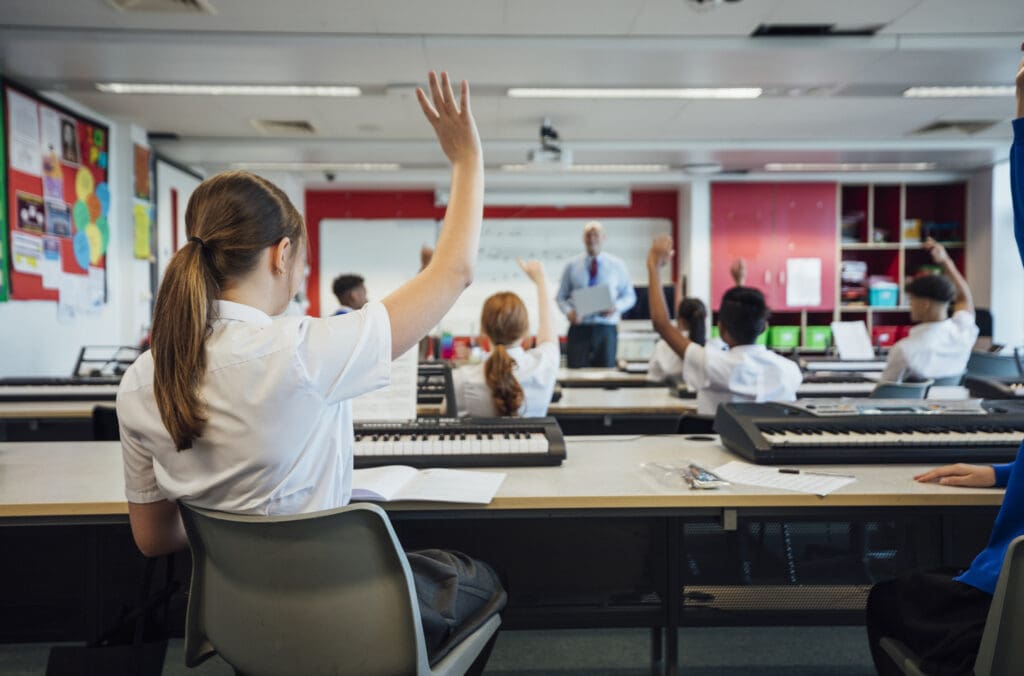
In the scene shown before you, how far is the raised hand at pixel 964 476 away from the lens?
4.91 ft

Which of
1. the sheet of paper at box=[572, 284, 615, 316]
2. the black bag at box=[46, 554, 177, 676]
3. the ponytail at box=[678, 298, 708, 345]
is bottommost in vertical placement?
the black bag at box=[46, 554, 177, 676]

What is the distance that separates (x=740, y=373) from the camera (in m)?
2.79

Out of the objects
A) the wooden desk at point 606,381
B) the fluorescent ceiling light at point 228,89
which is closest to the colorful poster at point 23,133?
the fluorescent ceiling light at point 228,89

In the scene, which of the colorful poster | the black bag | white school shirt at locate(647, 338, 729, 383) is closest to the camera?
the black bag

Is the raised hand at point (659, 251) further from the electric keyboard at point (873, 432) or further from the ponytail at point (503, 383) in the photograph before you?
the electric keyboard at point (873, 432)

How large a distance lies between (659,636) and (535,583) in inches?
17.6

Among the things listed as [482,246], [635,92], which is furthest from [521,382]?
[482,246]

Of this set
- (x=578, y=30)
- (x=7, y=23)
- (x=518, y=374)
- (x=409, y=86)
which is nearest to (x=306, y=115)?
(x=409, y=86)

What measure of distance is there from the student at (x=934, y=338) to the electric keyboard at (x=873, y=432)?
1.75 metres

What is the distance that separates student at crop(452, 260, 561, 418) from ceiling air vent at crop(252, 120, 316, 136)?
4378mm

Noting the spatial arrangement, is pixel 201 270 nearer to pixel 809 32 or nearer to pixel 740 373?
pixel 740 373

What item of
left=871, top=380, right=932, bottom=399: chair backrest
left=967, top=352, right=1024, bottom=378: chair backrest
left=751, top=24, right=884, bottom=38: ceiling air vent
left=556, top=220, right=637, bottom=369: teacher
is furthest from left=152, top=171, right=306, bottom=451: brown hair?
left=967, top=352, right=1024, bottom=378: chair backrest

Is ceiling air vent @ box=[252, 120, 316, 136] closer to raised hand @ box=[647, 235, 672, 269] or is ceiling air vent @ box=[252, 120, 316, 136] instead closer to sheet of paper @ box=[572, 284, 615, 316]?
sheet of paper @ box=[572, 284, 615, 316]

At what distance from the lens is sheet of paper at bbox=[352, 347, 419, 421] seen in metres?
1.87
